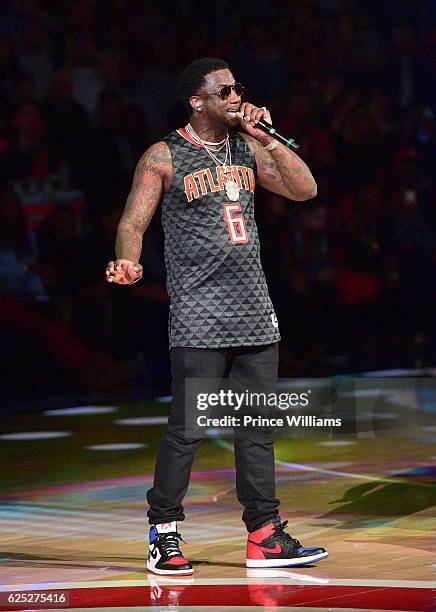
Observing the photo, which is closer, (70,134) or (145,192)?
(145,192)

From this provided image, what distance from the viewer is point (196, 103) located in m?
5.57

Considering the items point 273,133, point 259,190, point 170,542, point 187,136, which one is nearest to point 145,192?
point 187,136

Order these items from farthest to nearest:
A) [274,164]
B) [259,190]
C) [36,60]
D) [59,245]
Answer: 1. [36,60]
2. [259,190]
3. [59,245]
4. [274,164]

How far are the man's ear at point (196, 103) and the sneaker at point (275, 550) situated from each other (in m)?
1.61

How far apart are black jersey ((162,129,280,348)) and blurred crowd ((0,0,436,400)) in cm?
534

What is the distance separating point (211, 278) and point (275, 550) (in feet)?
3.45

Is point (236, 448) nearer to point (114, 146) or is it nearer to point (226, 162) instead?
point (226, 162)

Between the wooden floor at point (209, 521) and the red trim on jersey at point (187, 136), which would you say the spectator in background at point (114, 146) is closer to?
the wooden floor at point (209, 521)

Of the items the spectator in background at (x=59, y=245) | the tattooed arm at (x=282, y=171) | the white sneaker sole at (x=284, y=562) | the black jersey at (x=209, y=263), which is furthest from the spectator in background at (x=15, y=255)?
the white sneaker sole at (x=284, y=562)

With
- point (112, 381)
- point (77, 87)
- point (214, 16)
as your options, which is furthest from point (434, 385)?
point (214, 16)

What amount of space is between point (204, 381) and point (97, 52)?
330 inches

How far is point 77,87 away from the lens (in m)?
13.1

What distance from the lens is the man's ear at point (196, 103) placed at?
5.57 meters

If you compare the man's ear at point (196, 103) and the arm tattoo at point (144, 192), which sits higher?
the man's ear at point (196, 103)
